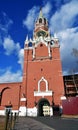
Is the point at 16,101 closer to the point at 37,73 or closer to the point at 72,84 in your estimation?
the point at 37,73

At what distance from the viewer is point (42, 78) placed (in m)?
32.5

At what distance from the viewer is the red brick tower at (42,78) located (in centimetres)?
3006

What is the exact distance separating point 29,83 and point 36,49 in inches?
360

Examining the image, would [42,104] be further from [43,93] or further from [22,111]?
[22,111]

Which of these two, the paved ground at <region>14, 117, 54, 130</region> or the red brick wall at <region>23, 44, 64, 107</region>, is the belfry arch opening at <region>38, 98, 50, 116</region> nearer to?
the red brick wall at <region>23, 44, 64, 107</region>

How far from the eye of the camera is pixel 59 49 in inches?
1389

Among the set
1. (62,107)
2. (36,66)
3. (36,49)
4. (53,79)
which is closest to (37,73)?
(36,66)

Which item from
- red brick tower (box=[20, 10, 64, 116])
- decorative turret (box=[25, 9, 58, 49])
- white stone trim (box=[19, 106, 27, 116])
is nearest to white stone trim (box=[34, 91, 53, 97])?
red brick tower (box=[20, 10, 64, 116])

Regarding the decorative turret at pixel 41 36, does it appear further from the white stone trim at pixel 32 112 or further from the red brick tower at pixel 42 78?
the white stone trim at pixel 32 112

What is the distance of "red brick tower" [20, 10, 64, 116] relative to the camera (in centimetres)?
3006

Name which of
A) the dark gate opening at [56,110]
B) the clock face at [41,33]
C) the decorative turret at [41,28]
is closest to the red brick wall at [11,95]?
the dark gate opening at [56,110]

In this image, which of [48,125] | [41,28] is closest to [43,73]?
[41,28]

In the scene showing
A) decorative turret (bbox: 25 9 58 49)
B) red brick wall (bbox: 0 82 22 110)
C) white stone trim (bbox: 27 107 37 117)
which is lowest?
white stone trim (bbox: 27 107 37 117)

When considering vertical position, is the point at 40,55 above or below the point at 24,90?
above
